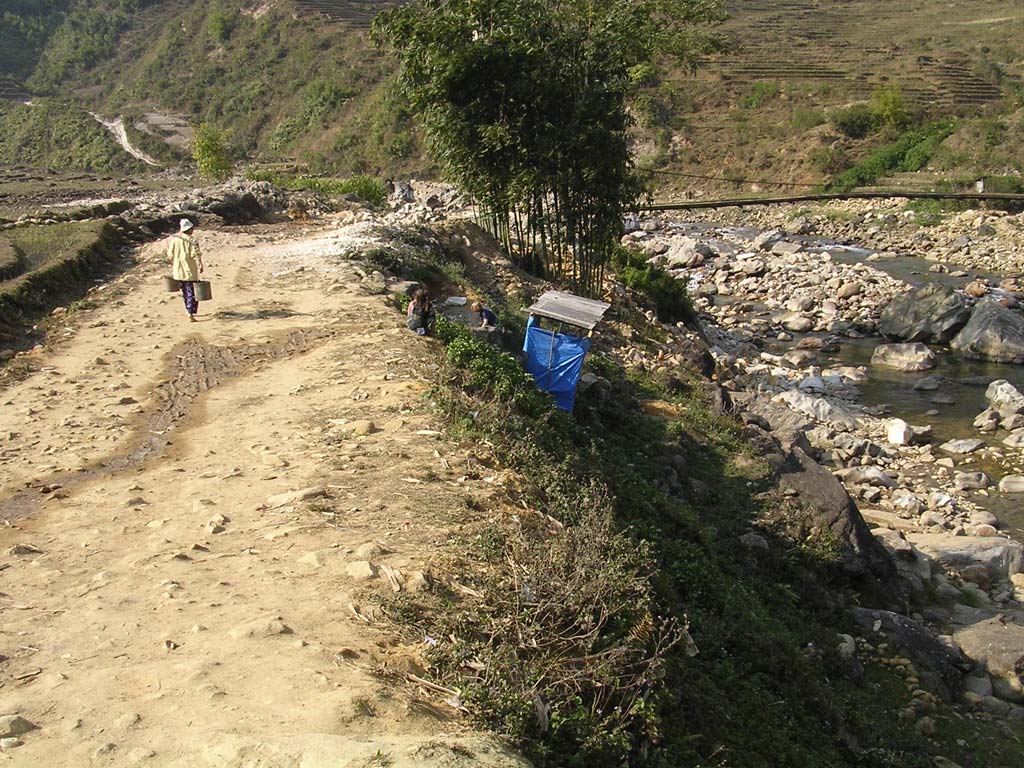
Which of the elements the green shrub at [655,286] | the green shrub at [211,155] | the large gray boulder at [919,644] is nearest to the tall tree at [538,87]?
the green shrub at [655,286]

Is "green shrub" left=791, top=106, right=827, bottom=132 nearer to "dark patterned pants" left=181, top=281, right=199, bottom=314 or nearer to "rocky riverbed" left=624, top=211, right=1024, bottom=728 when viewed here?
"rocky riverbed" left=624, top=211, right=1024, bottom=728

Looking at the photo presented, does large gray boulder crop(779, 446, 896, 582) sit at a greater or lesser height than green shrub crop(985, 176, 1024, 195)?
lesser

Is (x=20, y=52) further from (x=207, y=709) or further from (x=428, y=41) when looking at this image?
(x=207, y=709)

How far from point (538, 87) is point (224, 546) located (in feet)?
37.2

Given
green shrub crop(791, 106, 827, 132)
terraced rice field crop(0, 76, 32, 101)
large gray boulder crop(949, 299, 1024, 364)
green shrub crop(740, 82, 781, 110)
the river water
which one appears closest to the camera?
the river water

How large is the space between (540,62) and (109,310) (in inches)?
330

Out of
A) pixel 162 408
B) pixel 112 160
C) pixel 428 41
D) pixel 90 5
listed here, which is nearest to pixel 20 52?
pixel 90 5

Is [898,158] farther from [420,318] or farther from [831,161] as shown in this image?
[420,318]

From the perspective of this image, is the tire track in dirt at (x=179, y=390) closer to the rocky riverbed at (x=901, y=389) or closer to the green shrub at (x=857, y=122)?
the rocky riverbed at (x=901, y=389)

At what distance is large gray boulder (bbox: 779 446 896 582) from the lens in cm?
830

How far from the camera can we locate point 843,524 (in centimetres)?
847

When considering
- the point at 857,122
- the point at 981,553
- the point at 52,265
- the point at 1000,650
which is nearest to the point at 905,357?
the point at 981,553

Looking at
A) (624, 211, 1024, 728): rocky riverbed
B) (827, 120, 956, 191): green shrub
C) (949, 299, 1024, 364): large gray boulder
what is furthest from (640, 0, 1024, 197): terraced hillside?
(949, 299, 1024, 364): large gray boulder

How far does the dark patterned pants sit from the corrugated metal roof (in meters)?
4.68
